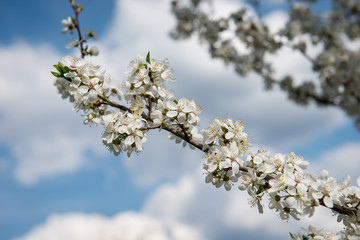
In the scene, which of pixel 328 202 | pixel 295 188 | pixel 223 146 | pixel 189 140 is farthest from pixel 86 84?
pixel 328 202

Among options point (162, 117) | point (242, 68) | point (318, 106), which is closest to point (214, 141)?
point (162, 117)

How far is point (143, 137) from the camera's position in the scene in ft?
9.40

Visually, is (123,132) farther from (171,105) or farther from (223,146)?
(223,146)

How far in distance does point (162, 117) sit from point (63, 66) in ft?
3.91

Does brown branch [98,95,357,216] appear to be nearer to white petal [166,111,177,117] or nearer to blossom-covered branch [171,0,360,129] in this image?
white petal [166,111,177,117]

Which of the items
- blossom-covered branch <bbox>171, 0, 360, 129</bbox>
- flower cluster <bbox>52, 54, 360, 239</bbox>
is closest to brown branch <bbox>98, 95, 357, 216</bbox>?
flower cluster <bbox>52, 54, 360, 239</bbox>

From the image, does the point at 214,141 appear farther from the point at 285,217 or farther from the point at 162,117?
the point at 285,217

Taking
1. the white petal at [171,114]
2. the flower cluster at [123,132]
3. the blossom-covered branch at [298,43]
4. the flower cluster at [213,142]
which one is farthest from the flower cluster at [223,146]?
the blossom-covered branch at [298,43]

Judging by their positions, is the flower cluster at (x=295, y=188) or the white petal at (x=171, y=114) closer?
the flower cluster at (x=295, y=188)

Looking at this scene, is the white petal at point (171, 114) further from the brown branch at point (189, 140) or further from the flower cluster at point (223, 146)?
the flower cluster at point (223, 146)

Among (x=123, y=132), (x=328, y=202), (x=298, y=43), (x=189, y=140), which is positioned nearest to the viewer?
(x=328, y=202)

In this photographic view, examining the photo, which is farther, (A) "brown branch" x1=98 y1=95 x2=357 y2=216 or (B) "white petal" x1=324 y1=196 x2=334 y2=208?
(A) "brown branch" x1=98 y1=95 x2=357 y2=216

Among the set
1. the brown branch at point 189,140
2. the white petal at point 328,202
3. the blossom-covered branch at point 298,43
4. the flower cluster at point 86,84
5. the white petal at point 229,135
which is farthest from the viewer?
the blossom-covered branch at point 298,43

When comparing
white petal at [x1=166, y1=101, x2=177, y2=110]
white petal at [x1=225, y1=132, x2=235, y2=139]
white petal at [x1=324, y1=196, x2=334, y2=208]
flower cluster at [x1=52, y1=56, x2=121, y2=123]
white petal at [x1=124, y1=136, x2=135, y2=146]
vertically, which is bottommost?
white petal at [x1=324, y1=196, x2=334, y2=208]
